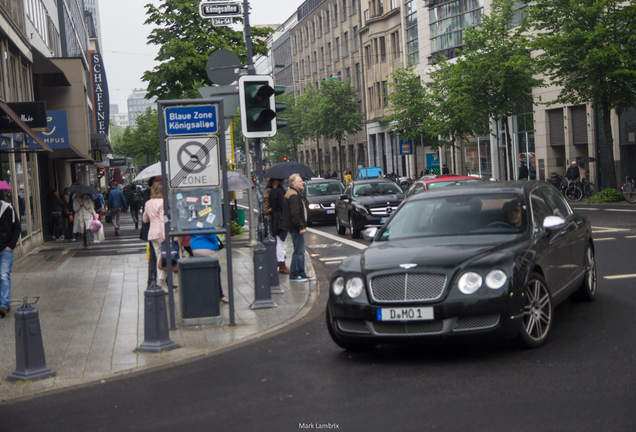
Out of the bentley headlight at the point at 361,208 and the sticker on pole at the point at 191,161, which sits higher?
the sticker on pole at the point at 191,161

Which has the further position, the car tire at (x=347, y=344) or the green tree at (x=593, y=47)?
the green tree at (x=593, y=47)

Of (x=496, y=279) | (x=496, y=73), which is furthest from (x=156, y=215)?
(x=496, y=73)

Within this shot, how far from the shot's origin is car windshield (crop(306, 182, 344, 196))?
2758 centimetres

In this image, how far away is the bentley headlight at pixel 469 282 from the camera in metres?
6.25

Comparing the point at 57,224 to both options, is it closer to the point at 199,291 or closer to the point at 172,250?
the point at 172,250

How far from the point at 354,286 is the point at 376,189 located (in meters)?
15.1

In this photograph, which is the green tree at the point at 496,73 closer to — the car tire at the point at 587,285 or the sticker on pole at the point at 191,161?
the car tire at the point at 587,285

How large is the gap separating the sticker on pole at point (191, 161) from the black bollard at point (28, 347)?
2502mm

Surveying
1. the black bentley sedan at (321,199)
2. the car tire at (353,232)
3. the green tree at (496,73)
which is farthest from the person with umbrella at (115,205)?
the green tree at (496,73)

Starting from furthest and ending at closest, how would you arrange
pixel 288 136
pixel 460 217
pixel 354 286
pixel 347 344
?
pixel 288 136 → pixel 460 217 → pixel 347 344 → pixel 354 286

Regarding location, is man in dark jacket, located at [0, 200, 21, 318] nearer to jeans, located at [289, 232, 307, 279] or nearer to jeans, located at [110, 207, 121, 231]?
jeans, located at [289, 232, 307, 279]

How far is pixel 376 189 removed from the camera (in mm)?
21625

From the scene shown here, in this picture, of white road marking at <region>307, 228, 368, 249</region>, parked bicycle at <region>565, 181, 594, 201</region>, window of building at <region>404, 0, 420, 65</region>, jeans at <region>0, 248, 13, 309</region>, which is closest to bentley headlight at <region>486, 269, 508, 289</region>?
jeans at <region>0, 248, 13, 309</region>

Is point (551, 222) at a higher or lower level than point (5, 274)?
higher
